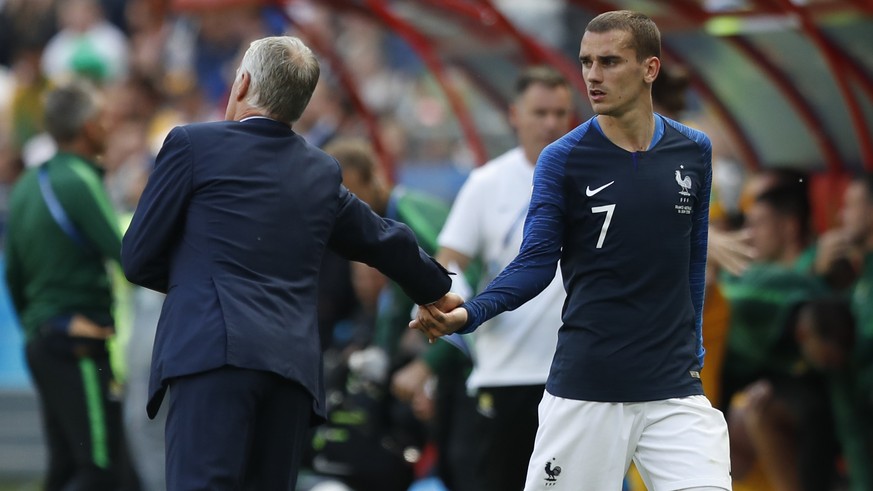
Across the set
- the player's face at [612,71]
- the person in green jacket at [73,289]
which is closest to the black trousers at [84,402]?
the person in green jacket at [73,289]

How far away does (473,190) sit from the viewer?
713 centimetres

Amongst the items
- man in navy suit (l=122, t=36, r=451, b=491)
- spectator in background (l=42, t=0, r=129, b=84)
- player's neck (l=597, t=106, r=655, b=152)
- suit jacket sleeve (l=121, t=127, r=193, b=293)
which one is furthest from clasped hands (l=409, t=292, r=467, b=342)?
spectator in background (l=42, t=0, r=129, b=84)

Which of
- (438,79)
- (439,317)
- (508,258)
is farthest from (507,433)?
(438,79)

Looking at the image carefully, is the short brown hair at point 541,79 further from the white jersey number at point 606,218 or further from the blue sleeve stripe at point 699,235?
the white jersey number at point 606,218

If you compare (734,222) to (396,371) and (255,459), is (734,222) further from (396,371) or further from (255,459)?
(255,459)

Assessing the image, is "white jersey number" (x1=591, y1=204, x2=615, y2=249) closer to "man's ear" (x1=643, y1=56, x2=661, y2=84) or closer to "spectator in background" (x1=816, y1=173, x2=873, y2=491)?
"man's ear" (x1=643, y1=56, x2=661, y2=84)

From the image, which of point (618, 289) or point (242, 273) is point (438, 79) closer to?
point (618, 289)

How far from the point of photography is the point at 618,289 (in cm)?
520

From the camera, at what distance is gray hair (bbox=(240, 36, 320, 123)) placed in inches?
202

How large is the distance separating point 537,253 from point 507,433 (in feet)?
6.56

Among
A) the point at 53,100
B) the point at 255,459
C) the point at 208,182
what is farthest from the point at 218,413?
the point at 53,100

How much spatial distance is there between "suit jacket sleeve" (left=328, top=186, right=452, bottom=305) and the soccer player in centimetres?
17

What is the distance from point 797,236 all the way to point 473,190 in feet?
7.71

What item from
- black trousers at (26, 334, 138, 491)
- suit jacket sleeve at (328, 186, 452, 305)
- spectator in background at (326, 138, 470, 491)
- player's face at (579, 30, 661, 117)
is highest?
player's face at (579, 30, 661, 117)
